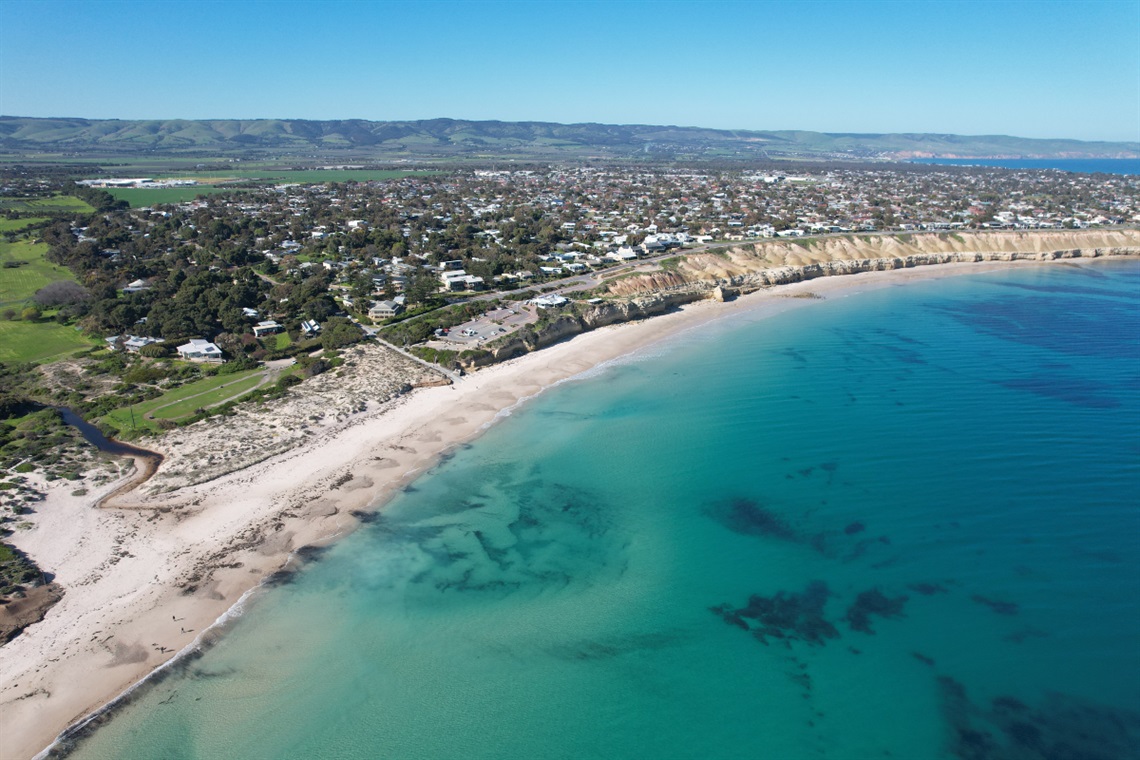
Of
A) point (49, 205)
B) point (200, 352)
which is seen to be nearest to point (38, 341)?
point (200, 352)

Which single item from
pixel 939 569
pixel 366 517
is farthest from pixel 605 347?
pixel 939 569

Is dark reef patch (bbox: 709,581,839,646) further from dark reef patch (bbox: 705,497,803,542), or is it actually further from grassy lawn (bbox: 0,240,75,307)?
grassy lawn (bbox: 0,240,75,307)

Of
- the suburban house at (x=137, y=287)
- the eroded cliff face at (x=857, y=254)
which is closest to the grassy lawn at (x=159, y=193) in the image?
the suburban house at (x=137, y=287)

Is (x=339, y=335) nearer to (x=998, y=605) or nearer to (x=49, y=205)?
(x=998, y=605)

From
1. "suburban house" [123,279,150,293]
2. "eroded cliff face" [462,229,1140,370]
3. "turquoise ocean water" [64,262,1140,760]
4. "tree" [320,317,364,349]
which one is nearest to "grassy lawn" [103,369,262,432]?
"tree" [320,317,364,349]

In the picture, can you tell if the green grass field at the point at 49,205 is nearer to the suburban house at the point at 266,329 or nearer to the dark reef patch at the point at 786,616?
the suburban house at the point at 266,329
